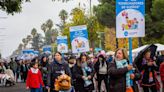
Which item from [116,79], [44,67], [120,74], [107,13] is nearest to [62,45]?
[44,67]

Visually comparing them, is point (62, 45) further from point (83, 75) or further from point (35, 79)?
point (83, 75)

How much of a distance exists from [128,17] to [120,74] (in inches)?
52.8

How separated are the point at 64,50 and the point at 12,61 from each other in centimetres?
1298

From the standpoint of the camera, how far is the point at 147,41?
54781mm

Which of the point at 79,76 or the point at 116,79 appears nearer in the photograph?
the point at 116,79

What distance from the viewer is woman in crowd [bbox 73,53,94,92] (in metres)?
14.9

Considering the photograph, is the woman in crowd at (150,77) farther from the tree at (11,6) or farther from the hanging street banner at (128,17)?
the tree at (11,6)

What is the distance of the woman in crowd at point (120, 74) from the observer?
34.0 feet

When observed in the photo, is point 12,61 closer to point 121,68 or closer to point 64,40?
point 64,40

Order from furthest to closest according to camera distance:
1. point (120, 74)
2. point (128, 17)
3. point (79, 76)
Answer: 1. point (79, 76)
2. point (128, 17)
3. point (120, 74)

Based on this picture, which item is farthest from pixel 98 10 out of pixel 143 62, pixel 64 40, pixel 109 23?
pixel 143 62

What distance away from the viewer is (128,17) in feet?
35.9

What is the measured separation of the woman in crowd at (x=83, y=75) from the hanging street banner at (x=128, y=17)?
3988mm

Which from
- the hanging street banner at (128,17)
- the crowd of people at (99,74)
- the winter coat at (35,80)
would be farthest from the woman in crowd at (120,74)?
the winter coat at (35,80)
